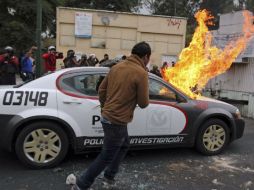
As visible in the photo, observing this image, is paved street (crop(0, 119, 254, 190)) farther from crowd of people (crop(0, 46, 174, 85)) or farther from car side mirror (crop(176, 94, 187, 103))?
crowd of people (crop(0, 46, 174, 85))

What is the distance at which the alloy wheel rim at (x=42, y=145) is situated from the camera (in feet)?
18.4

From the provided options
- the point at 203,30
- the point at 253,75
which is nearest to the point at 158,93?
the point at 203,30

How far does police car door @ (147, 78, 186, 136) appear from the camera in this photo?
618 cm

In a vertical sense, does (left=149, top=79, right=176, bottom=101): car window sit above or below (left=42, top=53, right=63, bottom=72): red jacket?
below

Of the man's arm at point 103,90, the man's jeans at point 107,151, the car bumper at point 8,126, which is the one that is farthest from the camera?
the car bumper at point 8,126

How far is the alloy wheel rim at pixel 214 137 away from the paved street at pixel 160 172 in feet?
0.67

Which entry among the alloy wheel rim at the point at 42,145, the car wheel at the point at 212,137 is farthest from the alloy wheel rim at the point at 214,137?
the alloy wheel rim at the point at 42,145

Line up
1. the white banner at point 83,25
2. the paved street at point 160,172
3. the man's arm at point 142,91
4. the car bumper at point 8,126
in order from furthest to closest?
1. the white banner at point 83,25
2. the car bumper at point 8,126
3. the paved street at point 160,172
4. the man's arm at point 142,91

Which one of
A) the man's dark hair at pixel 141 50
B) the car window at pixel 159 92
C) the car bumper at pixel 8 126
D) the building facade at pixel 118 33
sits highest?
the building facade at pixel 118 33

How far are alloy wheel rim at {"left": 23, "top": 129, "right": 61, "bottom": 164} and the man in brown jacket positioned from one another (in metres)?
1.27

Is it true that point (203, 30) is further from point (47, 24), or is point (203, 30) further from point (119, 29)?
point (47, 24)

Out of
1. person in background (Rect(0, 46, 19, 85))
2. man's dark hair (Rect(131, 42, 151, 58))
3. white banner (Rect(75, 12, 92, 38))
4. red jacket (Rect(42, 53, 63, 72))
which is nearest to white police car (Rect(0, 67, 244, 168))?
man's dark hair (Rect(131, 42, 151, 58))

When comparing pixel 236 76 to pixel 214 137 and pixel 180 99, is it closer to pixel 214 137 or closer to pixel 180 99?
pixel 214 137

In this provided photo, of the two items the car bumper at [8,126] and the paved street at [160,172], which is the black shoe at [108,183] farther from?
the car bumper at [8,126]
